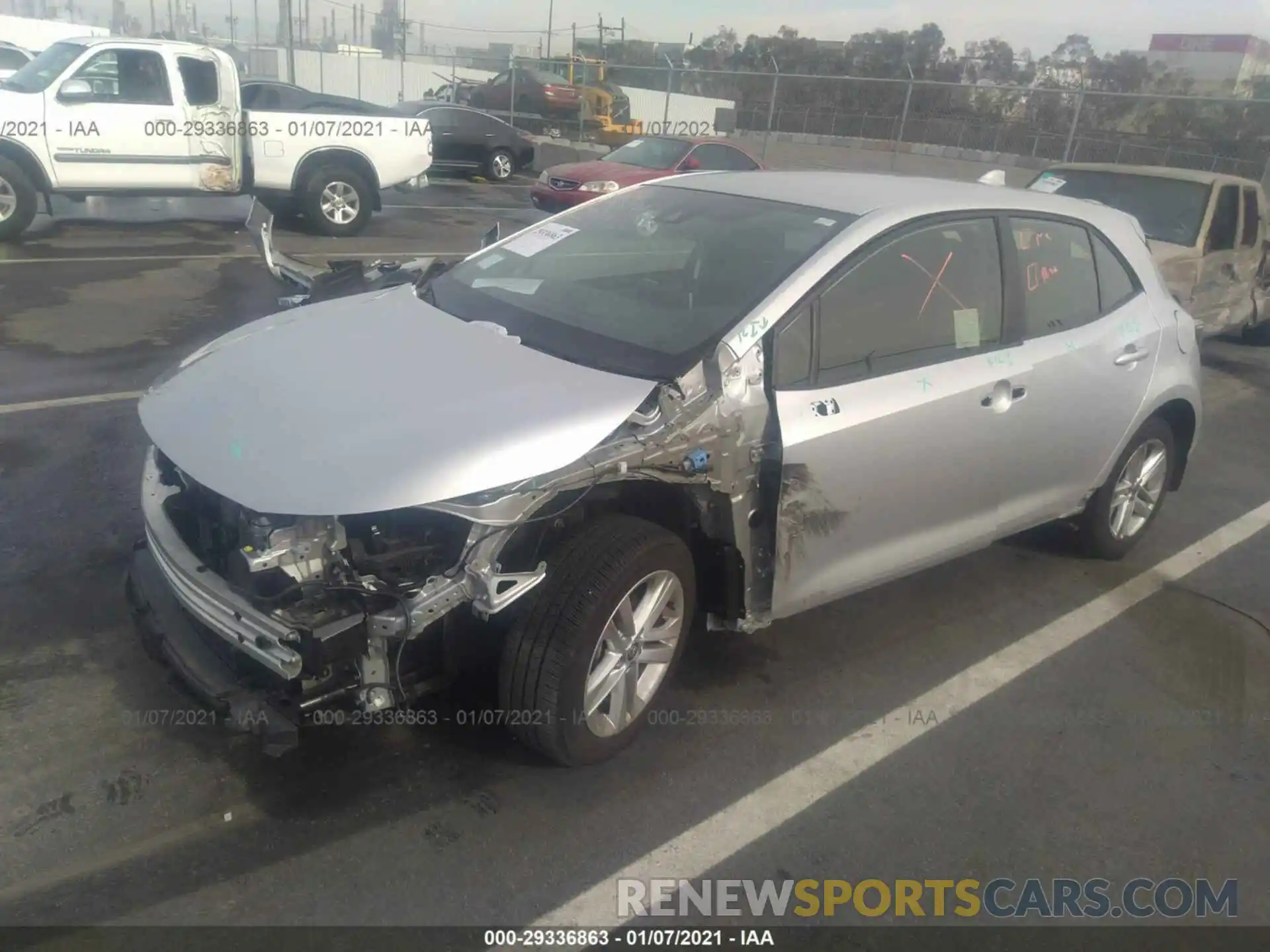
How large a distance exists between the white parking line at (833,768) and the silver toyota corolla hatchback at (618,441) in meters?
0.42

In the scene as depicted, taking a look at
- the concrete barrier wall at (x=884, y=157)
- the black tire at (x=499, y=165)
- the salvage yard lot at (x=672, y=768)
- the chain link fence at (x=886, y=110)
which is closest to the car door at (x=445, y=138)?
the black tire at (x=499, y=165)

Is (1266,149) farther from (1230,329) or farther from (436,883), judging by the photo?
(436,883)

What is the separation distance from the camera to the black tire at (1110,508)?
4.67 m

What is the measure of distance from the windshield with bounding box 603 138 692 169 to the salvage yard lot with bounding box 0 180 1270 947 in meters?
10.6

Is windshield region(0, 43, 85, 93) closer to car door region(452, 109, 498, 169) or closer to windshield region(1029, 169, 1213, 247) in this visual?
car door region(452, 109, 498, 169)

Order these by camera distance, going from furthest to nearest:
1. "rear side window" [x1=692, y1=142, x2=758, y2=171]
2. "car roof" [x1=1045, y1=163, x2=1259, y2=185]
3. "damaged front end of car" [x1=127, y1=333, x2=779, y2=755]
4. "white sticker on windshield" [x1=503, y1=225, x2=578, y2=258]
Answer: "rear side window" [x1=692, y1=142, x2=758, y2=171]
"car roof" [x1=1045, y1=163, x2=1259, y2=185]
"white sticker on windshield" [x1=503, y1=225, x2=578, y2=258]
"damaged front end of car" [x1=127, y1=333, x2=779, y2=755]

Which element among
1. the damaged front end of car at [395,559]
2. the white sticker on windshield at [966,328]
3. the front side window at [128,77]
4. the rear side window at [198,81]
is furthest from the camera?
the rear side window at [198,81]

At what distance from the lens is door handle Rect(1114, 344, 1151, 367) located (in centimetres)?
438

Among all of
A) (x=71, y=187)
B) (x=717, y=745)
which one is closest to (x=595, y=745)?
(x=717, y=745)

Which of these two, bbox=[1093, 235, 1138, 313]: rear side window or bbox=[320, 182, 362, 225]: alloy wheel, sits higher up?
bbox=[1093, 235, 1138, 313]: rear side window

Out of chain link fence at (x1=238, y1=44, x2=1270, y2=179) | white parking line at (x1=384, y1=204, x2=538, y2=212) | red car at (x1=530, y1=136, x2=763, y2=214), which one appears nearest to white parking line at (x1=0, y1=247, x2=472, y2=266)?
red car at (x1=530, y1=136, x2=763, y2=214)

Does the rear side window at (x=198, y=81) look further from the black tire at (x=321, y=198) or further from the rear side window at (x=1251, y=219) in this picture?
the rear side window at (x=1251, y=219)

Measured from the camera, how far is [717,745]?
131 inches

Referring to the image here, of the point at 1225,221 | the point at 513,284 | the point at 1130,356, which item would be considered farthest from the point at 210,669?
the point at 1225,221
